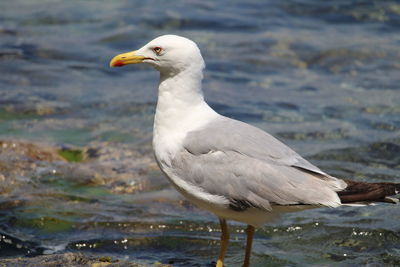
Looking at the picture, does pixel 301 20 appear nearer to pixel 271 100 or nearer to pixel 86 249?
pixel 271 100

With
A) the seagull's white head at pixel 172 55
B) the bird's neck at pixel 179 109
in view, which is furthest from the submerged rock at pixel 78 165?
the seagull's white head at pixel 172 55

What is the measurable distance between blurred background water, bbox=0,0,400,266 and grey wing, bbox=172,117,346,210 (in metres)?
1.05

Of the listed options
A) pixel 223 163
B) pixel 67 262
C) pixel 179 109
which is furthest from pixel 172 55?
pixel 67 262

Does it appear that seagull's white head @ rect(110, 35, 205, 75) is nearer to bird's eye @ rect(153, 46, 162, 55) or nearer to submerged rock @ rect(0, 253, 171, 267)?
bird's eye @ rect(153, 46, 162, 55)

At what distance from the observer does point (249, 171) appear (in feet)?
16.4

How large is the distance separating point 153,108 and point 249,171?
→ 505 cm

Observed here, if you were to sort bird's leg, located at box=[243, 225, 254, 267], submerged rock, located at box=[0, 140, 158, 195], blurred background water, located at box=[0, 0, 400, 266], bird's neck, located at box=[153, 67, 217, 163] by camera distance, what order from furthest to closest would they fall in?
submerged rock, located at box=[0, 140, 158, 195], blurred background water, located at box=[0, 0, 400, 266], bird's leg, located at box=[243, 225, 254, 267], bird's neck, located at box=[153, 67, 217, 163]

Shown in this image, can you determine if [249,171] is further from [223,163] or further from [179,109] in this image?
[179,109]

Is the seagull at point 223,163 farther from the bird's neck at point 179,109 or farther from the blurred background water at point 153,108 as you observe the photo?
the blurred background water at point 153,108

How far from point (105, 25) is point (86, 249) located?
26.8ft

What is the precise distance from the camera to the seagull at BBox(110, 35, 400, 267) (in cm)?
488

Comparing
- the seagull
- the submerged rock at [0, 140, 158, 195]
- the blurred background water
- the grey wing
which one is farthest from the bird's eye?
the submerged rock at [0, 140, 158, 195]

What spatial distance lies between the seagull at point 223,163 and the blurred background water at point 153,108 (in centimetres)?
98

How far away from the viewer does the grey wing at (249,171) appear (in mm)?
4891
